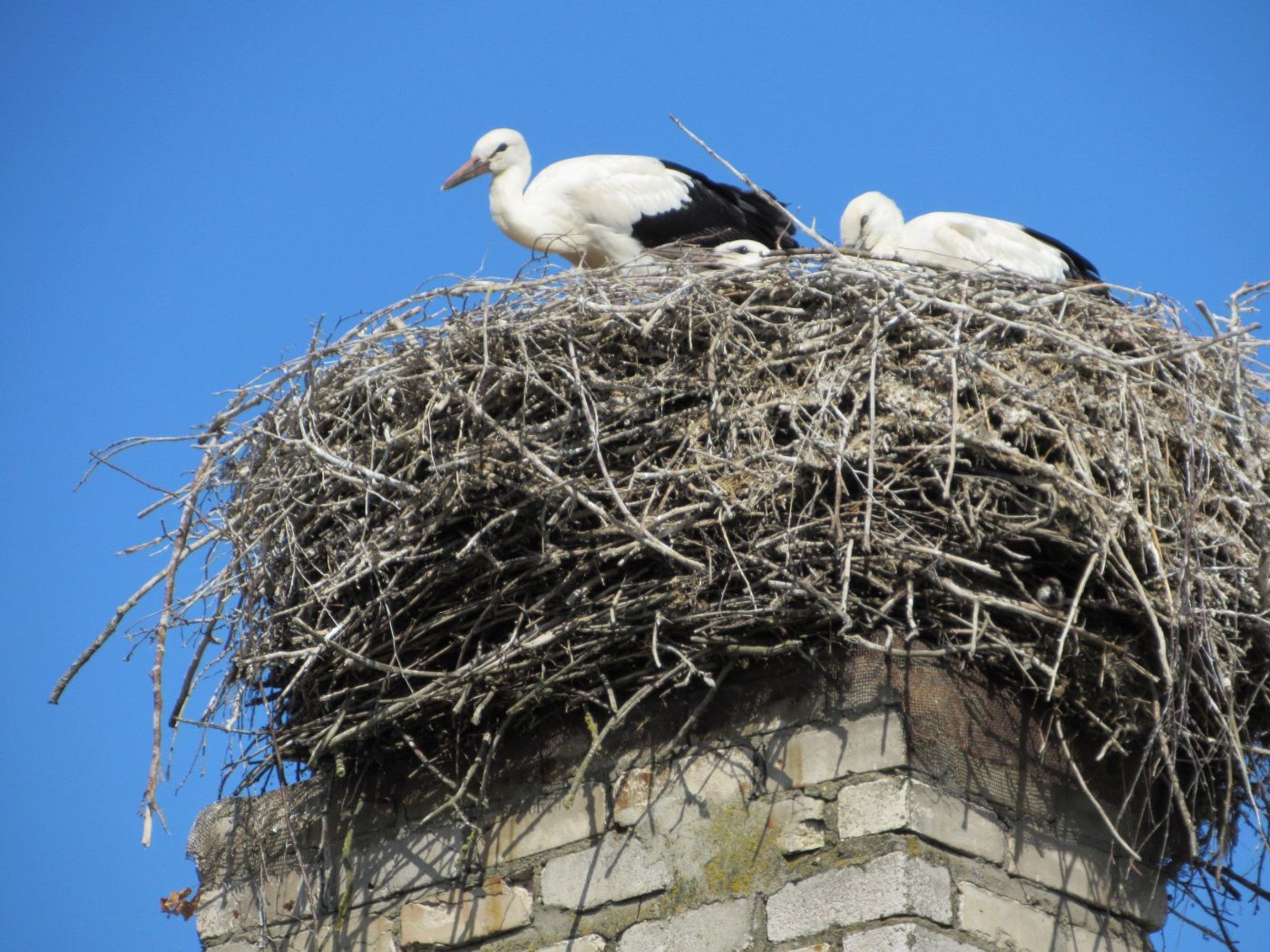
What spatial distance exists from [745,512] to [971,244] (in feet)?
8.74

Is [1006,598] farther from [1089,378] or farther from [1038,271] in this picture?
[1038,271]

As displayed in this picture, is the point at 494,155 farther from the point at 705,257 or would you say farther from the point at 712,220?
the point at 705,257

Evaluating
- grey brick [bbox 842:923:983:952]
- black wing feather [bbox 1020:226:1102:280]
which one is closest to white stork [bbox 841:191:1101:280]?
black wing feather [bbox 1020:226:1102:280]

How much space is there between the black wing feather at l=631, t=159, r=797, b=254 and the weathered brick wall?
3023 millimetres

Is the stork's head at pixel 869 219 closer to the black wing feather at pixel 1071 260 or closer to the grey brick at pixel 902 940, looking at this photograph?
the black wing feather at pixel 1071 260

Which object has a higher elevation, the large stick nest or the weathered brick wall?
the large stick nest

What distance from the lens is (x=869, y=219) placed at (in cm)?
738

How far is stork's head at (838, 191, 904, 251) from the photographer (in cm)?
734

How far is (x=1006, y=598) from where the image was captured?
4387mm

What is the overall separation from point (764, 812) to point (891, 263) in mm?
1929

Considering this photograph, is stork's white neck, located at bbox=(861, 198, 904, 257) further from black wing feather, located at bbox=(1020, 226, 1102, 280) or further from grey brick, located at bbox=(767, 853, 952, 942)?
grey brick, located at bbox=(767, 853, 952, 942)

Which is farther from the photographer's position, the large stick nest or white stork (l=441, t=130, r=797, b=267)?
white stork (l=441, t=130, r=797, b=267)

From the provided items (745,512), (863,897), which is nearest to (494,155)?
(745,512)

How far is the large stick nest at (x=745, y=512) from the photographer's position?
14.6ft
